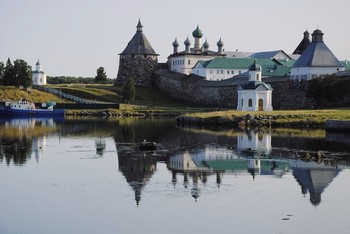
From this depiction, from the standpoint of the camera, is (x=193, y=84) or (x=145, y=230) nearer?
(x=145, y=230)

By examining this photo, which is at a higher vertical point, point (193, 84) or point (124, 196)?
point (193, 84)

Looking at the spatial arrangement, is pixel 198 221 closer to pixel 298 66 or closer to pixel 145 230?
pixel 145 230

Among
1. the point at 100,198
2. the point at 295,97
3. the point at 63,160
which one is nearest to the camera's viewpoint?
the point at 100,198

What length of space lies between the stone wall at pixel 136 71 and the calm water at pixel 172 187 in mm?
60522

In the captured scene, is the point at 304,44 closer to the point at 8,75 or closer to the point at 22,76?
the point at 22,76

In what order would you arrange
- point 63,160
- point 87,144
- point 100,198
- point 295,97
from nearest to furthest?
1. point 100,198
2. point 63,160
3. point 87,144
4. point 295,97

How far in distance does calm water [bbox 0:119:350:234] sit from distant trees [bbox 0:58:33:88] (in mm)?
43956

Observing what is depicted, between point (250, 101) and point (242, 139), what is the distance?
2459 cm

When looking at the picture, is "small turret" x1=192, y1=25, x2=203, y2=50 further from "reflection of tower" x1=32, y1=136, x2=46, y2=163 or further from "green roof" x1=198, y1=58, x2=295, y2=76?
"reflection of tower" x1=32, y1=136, x2=46, y2=163

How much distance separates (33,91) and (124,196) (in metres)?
65.4

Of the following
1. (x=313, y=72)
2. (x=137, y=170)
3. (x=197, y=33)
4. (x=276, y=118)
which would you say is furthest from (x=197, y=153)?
(x=197, y=33)

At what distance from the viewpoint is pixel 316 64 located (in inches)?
3061

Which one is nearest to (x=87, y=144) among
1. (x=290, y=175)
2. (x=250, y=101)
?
(x=290, y=175)

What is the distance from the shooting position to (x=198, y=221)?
21.6 metres
